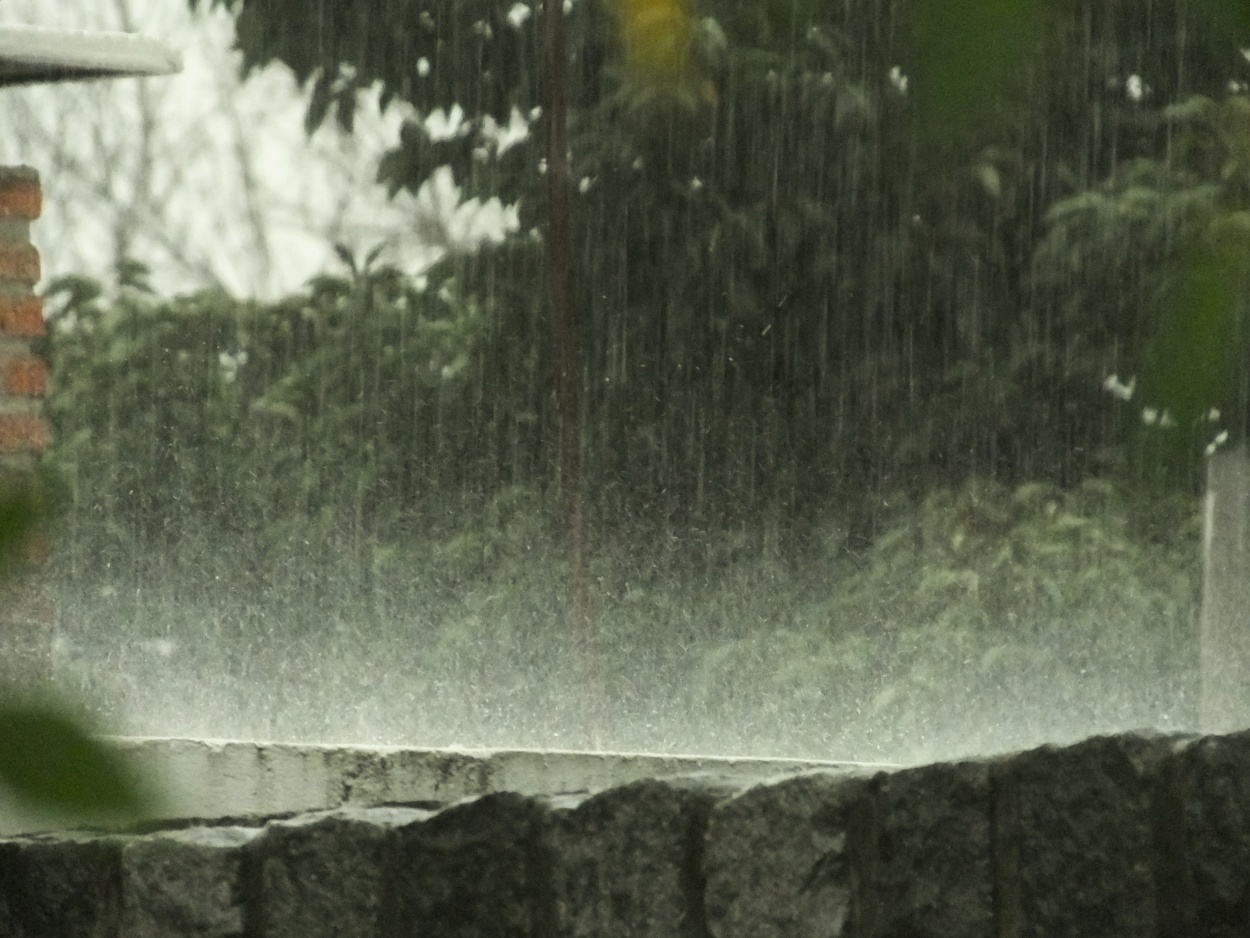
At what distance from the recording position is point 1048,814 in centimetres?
137

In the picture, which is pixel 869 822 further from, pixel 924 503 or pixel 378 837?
pixel 924 503

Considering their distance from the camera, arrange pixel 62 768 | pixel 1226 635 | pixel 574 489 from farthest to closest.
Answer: pixel 574 489
pixel 1226 635
pixel 62 768

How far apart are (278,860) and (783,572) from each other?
12.3ft

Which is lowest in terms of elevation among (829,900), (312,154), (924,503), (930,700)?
(930,700)

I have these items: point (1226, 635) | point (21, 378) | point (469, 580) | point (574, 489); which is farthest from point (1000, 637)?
point (21, 378)

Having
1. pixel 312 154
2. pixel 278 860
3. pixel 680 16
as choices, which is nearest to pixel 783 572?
pixel 312 154

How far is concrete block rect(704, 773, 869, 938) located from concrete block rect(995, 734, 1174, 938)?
11 centimetres

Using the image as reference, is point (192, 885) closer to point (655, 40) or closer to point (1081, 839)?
point (1081, 839)

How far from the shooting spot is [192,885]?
150 centimetres

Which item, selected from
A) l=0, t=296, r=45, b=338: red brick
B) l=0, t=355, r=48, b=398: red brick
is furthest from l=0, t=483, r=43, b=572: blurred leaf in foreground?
l=0, t=355, r=48, b=398: red brick

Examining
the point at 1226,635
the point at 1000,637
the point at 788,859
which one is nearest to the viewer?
the point at 788,859

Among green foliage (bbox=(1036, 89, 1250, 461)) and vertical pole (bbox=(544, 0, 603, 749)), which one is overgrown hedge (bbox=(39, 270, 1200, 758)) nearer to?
vertical pole (bbox=(544, 0, 603, 749))

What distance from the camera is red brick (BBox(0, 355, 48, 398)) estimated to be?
2.31 meters

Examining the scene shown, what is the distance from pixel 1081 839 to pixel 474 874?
44 centimetres
